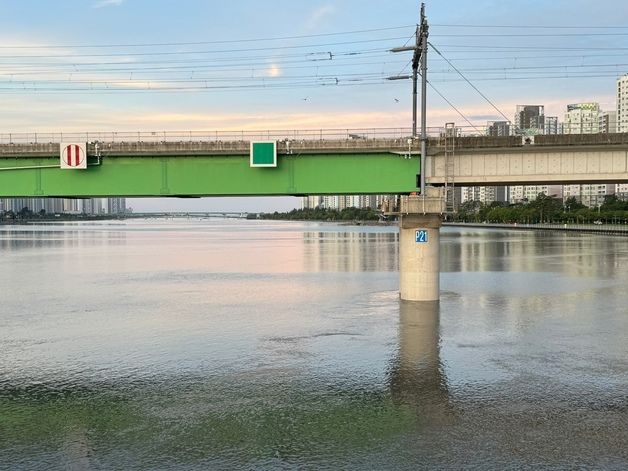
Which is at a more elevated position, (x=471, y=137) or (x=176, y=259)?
(x=471, y=137)

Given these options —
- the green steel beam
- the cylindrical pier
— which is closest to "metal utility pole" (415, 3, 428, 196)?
the green steel beam

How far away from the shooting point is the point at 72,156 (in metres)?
35.7

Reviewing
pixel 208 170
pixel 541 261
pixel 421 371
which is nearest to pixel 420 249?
pixel 208 170

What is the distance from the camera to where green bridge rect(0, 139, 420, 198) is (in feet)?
119

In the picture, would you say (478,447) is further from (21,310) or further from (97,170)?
(21,310)

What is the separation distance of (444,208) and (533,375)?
14605 mm

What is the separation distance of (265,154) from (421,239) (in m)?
11.1

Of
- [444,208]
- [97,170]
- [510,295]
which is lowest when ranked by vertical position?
[510,295]

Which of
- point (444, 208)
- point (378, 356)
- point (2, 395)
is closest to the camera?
point (2, 395)

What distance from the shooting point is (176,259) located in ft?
281

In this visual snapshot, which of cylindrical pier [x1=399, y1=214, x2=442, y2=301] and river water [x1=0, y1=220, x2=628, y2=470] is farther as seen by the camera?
cylindrical pier [x1=399, y1=214, x2=442, y2=301]

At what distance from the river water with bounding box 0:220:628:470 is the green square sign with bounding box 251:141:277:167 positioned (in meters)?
9.49

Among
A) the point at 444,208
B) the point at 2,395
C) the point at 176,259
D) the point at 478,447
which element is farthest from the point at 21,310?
the point at 176,259

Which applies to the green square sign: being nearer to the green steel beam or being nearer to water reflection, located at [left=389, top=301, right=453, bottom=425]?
the green steel beam
